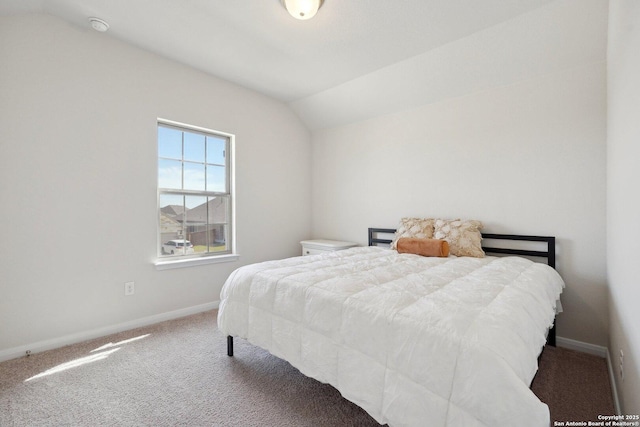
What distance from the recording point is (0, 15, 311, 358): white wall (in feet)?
7.00

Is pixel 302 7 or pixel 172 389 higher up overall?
pixel 302 7

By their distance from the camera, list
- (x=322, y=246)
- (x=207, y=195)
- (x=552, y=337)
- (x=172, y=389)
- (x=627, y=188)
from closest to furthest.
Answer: (x=627, y=188) < (x=172, y=389) < (x=552, y=337) < (x=207, y=195) < (x=322, y=246)

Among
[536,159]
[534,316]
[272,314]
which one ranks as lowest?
[272,314]

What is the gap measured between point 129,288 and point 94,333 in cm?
42

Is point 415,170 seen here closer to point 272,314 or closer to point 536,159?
point 536,159

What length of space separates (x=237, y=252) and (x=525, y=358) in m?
3.00

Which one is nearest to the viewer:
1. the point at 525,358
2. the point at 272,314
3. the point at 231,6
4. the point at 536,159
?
the point at 525,358

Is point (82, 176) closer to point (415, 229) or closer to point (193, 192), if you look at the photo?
point (193, 192)

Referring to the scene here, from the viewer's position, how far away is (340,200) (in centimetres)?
407

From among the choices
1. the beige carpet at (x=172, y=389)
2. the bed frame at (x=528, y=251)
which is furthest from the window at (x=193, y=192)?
the bed frame at (x=528, y=251)

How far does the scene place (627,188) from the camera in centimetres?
136

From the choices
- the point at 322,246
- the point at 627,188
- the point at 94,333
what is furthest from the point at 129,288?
the point at 627,188

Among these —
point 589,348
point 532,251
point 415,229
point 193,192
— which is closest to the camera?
point 589,348

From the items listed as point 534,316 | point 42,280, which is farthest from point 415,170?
point 42,280
